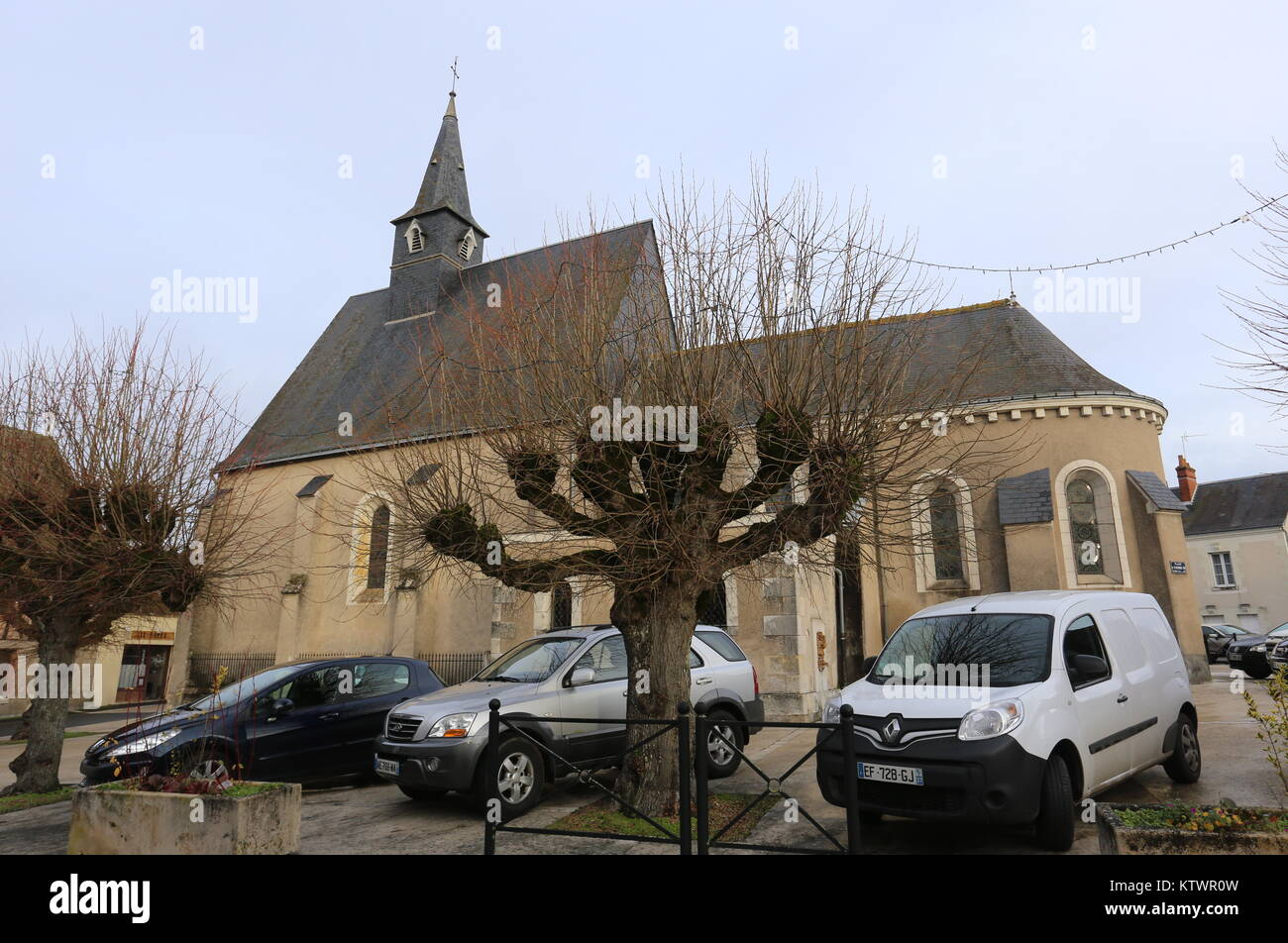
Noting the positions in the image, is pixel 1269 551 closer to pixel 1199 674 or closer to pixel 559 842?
pixel 1199 674

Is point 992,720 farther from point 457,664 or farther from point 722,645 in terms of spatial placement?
point 457,664

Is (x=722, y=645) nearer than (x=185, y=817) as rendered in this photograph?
No

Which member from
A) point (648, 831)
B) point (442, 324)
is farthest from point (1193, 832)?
point (442, 324)

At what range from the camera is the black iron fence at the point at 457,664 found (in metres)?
16.4

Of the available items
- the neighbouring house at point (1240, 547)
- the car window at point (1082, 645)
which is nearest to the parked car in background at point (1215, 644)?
the neighbouring house at point (1240, 547)

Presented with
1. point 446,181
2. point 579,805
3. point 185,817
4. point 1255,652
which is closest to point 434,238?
point 446,181

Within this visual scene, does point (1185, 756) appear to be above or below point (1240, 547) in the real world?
below

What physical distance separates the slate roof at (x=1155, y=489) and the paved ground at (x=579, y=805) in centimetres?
989

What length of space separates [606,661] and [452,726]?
5.99 ft

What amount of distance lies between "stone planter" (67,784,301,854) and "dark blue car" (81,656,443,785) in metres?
1.54

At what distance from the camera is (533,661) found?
792 cm
